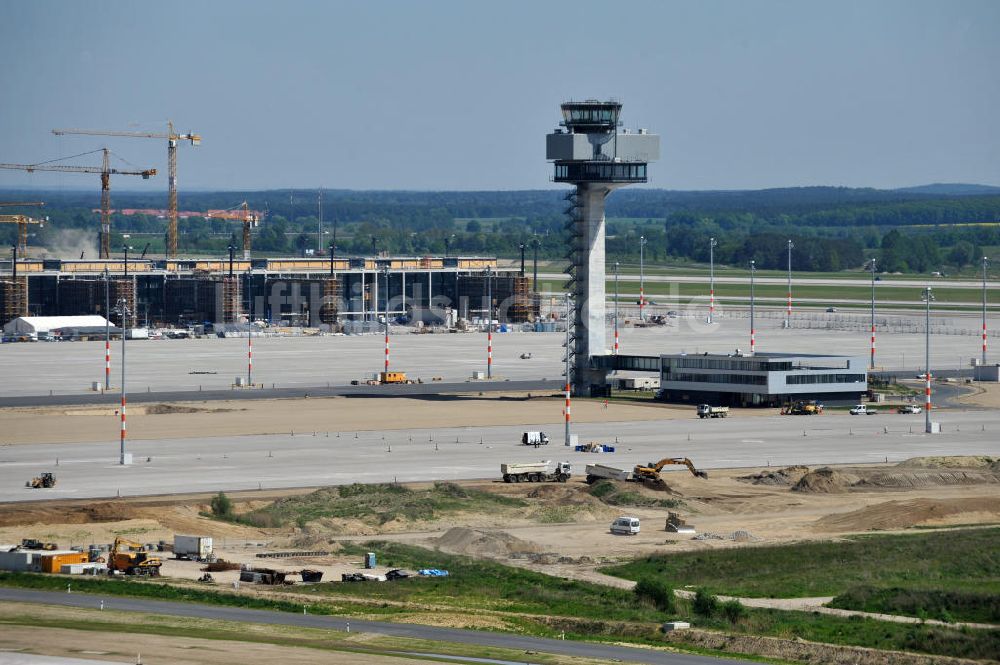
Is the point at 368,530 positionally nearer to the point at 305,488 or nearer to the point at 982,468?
the point at 305,488

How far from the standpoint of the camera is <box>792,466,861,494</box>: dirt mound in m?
91.8

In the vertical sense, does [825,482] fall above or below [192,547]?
above

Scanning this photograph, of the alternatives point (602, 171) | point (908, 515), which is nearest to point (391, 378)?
point (602, 171)

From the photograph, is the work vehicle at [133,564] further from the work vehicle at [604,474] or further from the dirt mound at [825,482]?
the dirt mound at [825,482]

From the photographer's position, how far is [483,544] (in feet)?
246

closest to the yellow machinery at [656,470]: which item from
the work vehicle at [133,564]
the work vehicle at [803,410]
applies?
the work vehicle at [133,564]

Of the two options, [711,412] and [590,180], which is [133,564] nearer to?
[711,412]

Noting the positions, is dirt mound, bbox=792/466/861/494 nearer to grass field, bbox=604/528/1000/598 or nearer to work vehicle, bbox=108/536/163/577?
grass field, bbox=604/528/1000/598

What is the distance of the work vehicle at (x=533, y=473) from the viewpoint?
9369 centimetres

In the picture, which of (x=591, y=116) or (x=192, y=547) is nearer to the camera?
(x=192, y=547)

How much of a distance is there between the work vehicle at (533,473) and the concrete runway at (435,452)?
268 cm

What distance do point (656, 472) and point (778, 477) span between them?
711 centimetres

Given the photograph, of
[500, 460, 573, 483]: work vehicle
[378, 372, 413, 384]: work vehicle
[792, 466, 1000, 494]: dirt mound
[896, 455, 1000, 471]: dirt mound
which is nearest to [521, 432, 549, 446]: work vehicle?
[500, 460, 573, 483]: work vehicle

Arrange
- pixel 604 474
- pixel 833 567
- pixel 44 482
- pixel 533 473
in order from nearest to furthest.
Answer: pixel 833 567, pixel 44 482, pixel 604 474, pixel 533 473
